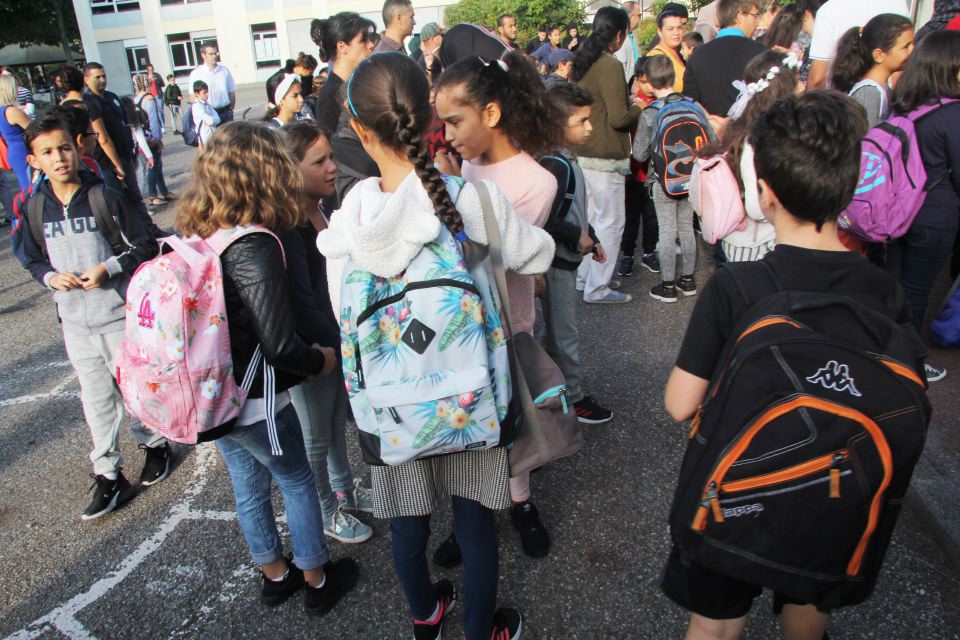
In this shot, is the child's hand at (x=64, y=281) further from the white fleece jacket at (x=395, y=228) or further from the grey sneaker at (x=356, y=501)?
the white fleece jacket at (x=395, y=228)

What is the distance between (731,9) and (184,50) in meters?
39.8

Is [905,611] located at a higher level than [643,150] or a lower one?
lower

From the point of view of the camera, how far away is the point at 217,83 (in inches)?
371

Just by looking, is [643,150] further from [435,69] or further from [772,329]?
[772,329]

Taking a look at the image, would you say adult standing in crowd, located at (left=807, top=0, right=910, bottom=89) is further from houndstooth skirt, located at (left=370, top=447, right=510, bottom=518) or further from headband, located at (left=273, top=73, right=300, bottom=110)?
headband, located at (left=273, top=73, right=300, bottom=110)

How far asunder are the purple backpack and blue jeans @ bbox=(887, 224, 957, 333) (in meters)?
0.26

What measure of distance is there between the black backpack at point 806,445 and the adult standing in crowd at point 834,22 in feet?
11.7

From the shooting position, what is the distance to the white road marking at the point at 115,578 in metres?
2.38

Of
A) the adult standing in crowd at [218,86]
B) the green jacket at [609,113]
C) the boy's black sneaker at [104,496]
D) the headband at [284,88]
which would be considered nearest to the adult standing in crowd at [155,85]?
the adult standing in crowd at [218,86]

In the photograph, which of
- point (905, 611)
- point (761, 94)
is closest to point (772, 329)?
point (905, 611)

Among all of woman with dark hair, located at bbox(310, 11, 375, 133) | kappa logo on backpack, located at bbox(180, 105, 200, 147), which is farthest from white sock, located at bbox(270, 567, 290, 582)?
kappa logo on backpack, located at bbox(180, 105, 200, 147)

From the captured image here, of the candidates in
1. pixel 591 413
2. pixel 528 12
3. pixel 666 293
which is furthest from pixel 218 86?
pixel 528 12

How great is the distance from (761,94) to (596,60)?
6.02 feet

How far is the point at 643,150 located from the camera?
4.99 meters
